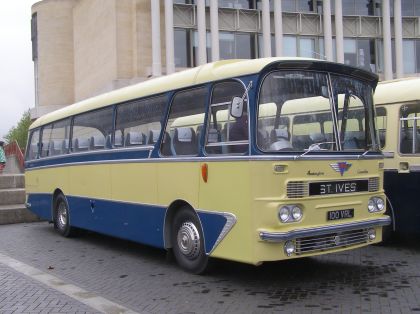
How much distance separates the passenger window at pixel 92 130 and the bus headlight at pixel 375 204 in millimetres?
4695

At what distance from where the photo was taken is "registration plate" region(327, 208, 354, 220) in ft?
23.4

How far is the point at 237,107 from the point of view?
6.99 meters

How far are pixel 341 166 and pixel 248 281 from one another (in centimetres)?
192

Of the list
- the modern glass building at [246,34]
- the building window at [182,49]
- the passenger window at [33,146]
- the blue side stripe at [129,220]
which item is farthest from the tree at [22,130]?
the blue side stripe at [129,220]

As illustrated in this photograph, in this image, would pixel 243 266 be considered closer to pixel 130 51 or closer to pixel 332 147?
pixel 332 147

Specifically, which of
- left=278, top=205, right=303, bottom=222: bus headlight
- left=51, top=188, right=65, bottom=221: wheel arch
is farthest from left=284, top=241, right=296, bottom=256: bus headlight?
left=51, top=188, right=65, bottom=221: wheel arch

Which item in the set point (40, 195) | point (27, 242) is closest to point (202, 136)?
point (27, 242)

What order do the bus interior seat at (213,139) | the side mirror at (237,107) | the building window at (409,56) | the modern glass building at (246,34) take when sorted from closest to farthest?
the side mirror at (237,107) → the bus interior seat at (213,139) → the modern glass building at (246,34) → the building window at (409,56)

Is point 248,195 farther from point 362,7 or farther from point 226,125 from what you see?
point 362,7

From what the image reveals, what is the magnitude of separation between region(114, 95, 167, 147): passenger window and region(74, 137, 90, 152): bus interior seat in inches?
55.5

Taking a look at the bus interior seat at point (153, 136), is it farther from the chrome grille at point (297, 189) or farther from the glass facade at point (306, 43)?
the glass facade at point (306, 43)

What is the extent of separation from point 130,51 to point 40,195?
1119 inches

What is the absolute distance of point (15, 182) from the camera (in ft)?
58.7

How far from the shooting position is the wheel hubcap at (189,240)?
25.9ft
